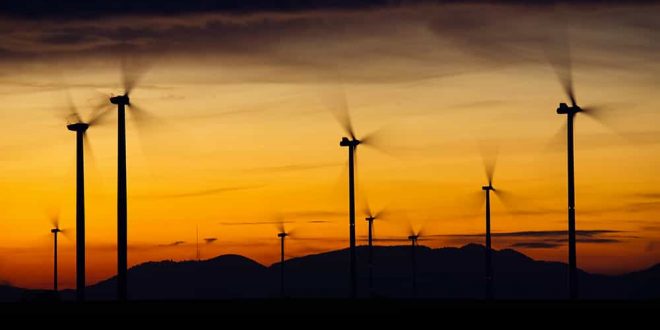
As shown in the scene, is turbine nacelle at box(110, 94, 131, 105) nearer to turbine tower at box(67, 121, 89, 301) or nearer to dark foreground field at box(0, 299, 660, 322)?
turbine tower at box(67, 121, 89, 301)

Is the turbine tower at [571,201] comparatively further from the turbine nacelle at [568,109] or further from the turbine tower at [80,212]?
the turbine tower at [80,212]

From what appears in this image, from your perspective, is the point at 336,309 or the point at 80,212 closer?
the point at 336,309

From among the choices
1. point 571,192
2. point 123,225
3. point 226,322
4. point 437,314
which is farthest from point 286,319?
point 571,192

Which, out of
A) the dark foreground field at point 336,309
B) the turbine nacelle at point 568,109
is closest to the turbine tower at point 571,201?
the turbine nacelle at point 568,109

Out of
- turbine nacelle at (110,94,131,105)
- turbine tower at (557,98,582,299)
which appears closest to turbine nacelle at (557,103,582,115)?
turbine tower at (557,98,582,299)

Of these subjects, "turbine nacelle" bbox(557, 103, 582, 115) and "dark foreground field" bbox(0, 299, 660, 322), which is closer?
"dark foreground field" bbox(0, 299, 660, 322)

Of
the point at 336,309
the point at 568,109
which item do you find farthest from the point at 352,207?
the point at 336,309

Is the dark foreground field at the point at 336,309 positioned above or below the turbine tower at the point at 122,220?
below

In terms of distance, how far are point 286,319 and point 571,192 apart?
6287 cm

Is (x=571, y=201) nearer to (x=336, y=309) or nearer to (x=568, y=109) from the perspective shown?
(x=568, y=109)

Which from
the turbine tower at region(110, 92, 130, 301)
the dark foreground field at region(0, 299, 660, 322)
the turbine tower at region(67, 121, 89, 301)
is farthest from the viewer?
the turbine tower at region(67, 121, 89, 301)

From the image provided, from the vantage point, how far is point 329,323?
76125mm

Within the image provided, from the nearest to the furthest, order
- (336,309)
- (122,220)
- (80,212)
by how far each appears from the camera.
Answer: (336,309) < (122,220) < (80,212)

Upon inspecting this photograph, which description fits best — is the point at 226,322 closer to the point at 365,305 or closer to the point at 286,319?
the point at 286,319
